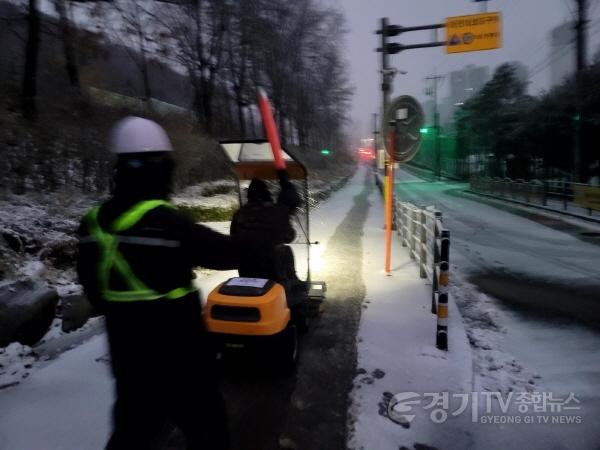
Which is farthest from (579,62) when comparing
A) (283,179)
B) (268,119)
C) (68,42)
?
(283,179)

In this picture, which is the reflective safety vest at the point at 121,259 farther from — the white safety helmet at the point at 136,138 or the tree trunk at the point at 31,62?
the tree trunk at the point at 31,62

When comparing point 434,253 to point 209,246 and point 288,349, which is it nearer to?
point 288,349

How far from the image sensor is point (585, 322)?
18.4 feet

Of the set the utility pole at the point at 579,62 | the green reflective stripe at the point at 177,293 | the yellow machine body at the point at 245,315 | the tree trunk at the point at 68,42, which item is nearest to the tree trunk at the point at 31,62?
the tree trunk at the point at 68,42

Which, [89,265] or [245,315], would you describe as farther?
[245,315]

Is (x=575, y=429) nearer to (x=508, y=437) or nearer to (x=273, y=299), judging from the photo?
(x=508, y=437)

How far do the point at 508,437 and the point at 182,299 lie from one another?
2703mm

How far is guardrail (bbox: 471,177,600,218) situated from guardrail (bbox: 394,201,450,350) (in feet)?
30.0

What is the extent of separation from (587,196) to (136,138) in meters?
17.8

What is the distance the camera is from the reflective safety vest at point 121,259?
1.82m

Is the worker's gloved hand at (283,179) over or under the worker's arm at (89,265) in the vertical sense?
over

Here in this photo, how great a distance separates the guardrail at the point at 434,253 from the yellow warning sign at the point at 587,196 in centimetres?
885

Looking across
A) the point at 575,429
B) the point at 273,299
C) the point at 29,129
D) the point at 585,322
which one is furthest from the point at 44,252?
the point at 585,322

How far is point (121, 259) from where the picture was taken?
1836 mm
